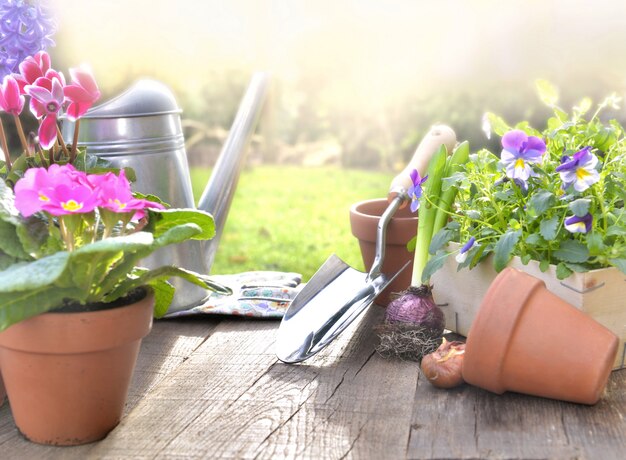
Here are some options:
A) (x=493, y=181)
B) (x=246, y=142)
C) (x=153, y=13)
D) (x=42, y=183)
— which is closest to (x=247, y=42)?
(x=153, y=13)

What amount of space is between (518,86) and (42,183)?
4178mm

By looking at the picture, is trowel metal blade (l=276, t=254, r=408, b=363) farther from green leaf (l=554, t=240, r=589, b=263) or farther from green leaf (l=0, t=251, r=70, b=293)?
green leaf (l=0, t=251, r=70, b=293)

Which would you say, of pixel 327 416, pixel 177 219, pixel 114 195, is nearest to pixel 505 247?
pixel 327 416

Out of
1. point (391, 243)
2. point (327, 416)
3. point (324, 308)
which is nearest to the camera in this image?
point (327, 416)

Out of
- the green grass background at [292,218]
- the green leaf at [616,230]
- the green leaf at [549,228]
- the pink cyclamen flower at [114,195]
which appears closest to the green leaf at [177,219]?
the pink cyclamen flower at [114,195]

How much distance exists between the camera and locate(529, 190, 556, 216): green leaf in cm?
132

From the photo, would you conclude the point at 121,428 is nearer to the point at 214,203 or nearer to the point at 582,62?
the point at 214,203

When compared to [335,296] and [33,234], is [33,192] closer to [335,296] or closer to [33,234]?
[33,234]

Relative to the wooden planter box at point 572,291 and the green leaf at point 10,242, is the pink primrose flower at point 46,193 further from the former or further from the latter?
the wooden planter box at point 572,291

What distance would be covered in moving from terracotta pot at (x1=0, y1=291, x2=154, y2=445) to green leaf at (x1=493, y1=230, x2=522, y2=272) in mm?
597

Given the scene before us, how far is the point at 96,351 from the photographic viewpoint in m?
1.11

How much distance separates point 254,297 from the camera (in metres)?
1.77

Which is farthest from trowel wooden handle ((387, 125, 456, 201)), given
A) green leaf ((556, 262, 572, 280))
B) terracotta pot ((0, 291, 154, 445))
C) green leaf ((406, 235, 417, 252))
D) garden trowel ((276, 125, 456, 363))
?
terracotta pot ((0, 291, 154, 445))

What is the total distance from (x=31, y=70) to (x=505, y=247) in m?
0.83
